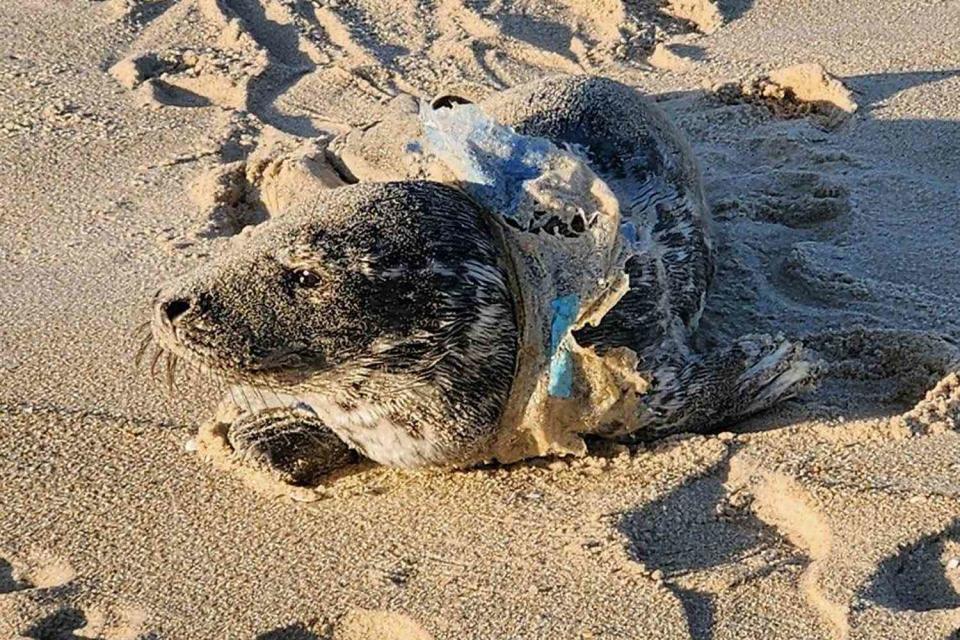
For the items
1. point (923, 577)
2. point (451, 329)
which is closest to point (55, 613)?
point (451, 329)

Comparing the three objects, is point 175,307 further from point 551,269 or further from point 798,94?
point 798,94

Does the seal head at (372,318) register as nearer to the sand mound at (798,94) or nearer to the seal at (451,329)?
the seal at (451,329)

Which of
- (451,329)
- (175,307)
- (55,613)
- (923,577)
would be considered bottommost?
(55,613)

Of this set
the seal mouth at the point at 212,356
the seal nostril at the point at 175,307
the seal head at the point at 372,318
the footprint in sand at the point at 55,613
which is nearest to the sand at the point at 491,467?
the footprint in sand at the point at 55,613

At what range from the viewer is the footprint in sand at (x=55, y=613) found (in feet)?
9.72

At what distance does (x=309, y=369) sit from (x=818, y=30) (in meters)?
4.42

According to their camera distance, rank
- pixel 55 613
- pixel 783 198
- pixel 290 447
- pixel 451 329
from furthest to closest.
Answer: pixel 783 198, pixel 290 447, pixel 451 329, pixel 55 613

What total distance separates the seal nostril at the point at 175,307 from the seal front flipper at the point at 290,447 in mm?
601

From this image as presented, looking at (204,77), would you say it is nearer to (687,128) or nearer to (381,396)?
(687,128)

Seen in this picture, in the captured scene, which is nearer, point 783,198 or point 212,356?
point 212,356

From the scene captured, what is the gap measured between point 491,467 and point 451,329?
50cm

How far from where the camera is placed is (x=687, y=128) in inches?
229

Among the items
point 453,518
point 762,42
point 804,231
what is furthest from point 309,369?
point 762,42

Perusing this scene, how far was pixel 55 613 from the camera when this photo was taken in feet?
9.89
